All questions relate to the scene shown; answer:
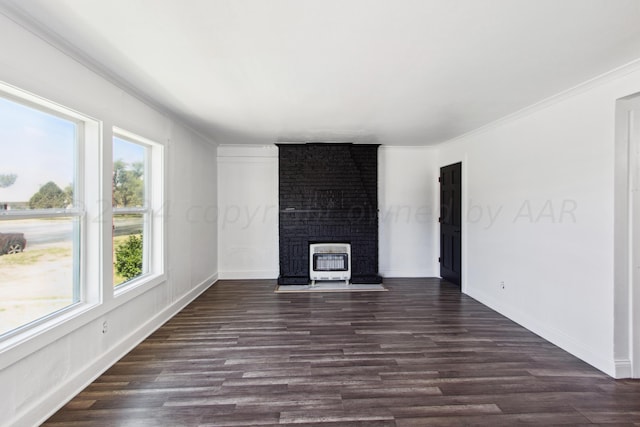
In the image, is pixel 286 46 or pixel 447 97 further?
pixel 447 97

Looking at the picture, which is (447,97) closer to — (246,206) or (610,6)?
(610,6)

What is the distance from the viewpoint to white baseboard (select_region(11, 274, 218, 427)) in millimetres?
1704

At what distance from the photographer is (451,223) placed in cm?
477

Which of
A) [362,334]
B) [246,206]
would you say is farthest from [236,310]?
[246,206]

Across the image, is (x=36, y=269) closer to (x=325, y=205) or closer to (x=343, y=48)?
(x=343, y=48)

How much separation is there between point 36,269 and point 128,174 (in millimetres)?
1288

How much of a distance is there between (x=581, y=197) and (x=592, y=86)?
3.21 feet

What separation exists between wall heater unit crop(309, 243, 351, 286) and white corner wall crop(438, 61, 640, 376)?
6.89 ft

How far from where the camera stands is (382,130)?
4.05 m

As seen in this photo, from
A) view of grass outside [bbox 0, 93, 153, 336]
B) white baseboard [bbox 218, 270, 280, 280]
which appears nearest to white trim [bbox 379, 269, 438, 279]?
white baseboard [bbox 218, 270, 280, 280]

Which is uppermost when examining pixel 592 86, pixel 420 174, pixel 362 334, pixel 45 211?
pixel 592 86

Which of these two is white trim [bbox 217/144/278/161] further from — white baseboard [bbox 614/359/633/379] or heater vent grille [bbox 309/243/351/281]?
white baseboard [bbox 614/359/633/379]

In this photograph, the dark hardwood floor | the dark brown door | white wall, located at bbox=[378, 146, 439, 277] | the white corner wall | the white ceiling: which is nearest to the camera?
the white ceiling

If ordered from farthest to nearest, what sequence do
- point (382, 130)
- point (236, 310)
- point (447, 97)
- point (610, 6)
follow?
point (382, 130)
point (236, 310)
point (447, 97)
point (610, 6)
